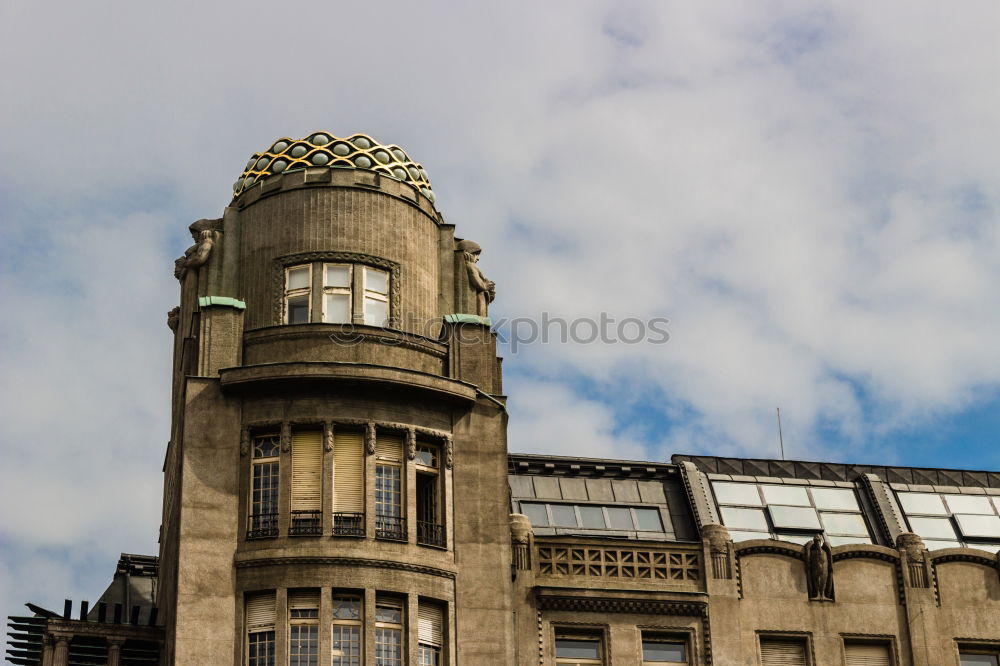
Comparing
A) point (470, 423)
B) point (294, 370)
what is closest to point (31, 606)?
point (294, 370)

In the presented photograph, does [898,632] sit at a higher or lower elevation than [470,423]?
lower

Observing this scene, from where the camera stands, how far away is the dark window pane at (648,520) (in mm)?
49606

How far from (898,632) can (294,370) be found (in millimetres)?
17904

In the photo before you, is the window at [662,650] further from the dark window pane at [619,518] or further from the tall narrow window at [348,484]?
the tall narrow window at [348,484]

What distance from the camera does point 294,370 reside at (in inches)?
1703

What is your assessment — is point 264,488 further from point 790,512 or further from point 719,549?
point 790,512

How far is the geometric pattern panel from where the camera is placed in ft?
149

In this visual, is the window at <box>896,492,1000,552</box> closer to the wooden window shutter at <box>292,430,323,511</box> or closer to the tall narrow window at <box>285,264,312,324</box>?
the wooden window shutter at <box>292,430,323,511</box>

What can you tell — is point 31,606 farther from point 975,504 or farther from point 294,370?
point 975,504

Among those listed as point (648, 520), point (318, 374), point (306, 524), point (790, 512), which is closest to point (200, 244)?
point (318, 374)

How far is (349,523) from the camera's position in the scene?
42.6 metres

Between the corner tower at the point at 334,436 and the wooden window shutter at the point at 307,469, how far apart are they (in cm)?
4

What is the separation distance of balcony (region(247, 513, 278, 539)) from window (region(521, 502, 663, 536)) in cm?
898

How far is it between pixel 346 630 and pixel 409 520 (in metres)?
3.23
